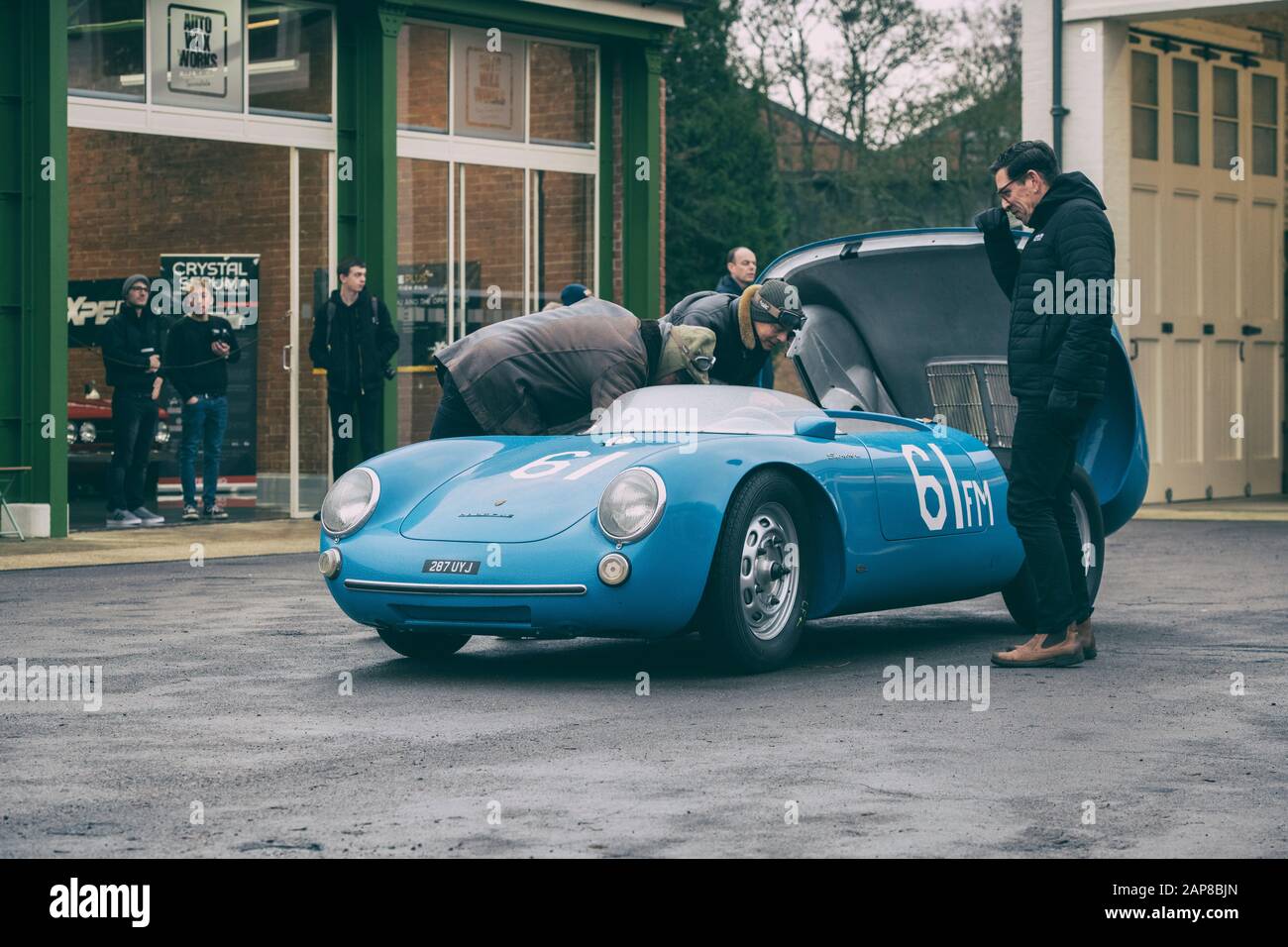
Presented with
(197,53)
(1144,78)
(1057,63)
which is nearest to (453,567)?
(197,53)

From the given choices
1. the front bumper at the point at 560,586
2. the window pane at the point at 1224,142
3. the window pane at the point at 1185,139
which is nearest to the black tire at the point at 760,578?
the front bumper at the point at 560,586

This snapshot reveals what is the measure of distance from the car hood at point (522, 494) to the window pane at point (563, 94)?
38.3ft

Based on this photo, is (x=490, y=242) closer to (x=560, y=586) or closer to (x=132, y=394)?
(x=132, y=394)

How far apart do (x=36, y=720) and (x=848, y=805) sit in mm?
2761

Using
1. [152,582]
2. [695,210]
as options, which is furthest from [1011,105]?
[152,582]

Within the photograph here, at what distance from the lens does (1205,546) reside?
14.0 meters

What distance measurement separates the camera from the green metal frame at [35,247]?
47.8ft

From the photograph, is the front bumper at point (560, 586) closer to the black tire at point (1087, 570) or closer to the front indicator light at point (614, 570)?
the front indicator light at point (614, 570)

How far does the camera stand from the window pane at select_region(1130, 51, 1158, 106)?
18.8 metres

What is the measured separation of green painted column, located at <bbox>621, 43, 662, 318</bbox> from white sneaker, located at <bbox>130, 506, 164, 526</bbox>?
5594mm

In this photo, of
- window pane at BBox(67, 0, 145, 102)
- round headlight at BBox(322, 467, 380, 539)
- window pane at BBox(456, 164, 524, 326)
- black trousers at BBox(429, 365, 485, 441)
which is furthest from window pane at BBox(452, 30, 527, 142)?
round headlight at BBox(322, 467, 380, 539)

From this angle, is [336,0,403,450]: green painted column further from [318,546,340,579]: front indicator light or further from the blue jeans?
[318,546,340,579]: front indicator light

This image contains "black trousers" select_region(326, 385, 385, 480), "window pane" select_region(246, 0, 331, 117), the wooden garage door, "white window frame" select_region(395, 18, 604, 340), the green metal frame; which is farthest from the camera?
the wooden garage door
